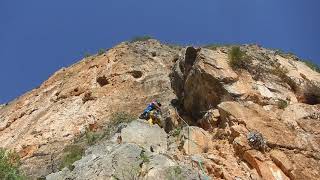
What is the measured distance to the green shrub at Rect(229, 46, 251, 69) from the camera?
71.0ft

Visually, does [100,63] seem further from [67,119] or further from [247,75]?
[247,75]

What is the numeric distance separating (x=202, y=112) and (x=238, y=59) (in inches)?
104

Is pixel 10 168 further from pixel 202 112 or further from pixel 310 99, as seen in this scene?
pixel 310 99

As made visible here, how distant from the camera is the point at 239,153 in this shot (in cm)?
1772

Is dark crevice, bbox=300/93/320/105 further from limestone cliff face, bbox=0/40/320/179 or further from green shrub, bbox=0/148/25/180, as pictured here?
green shrub, bbox=0/148/25/180

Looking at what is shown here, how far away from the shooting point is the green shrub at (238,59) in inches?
852

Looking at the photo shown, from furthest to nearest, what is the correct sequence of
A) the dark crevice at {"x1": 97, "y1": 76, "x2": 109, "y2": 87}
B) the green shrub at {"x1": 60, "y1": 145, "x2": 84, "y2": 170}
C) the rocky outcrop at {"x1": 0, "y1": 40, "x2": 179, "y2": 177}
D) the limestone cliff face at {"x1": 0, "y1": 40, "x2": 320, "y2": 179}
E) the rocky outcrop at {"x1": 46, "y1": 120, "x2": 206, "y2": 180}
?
the dark crevice at {"x1": 97, "y1": 76, "x2": 109, "y2": 87}
the rocky outcrop at {"x1": 0, "y1": 40, "x2": 179, "y2": 177}
the green shrub at {"x1": 60, "y1": 145, "x2": 84, "y2": 170}
the limestone cliff face at {"x1": 0, "y1": 40, "x2": 320, "y2": 179}
the rocky outcrop at {"x1": 46, "y1": 120, "x2": 206, "y2": 180}

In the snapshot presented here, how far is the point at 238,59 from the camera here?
21781mm

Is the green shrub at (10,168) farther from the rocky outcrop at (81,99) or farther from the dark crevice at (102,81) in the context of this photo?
the dark crevice at (102,81)

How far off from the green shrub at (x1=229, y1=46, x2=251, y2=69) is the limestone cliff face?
0.89 feet

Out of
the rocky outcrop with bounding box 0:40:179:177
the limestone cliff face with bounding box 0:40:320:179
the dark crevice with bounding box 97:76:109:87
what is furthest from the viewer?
the dark crevice with bounding box 97:76:109:87

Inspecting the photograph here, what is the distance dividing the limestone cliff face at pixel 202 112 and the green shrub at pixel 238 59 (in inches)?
10.6

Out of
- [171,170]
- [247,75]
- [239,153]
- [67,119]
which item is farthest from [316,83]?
[67,119]

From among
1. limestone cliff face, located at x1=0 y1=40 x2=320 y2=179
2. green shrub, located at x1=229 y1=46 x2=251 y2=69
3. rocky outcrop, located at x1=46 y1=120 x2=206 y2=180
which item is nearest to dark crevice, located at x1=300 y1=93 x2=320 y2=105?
limestone cliff face, located at x1=0 y1=40 x2=320 y2=179
